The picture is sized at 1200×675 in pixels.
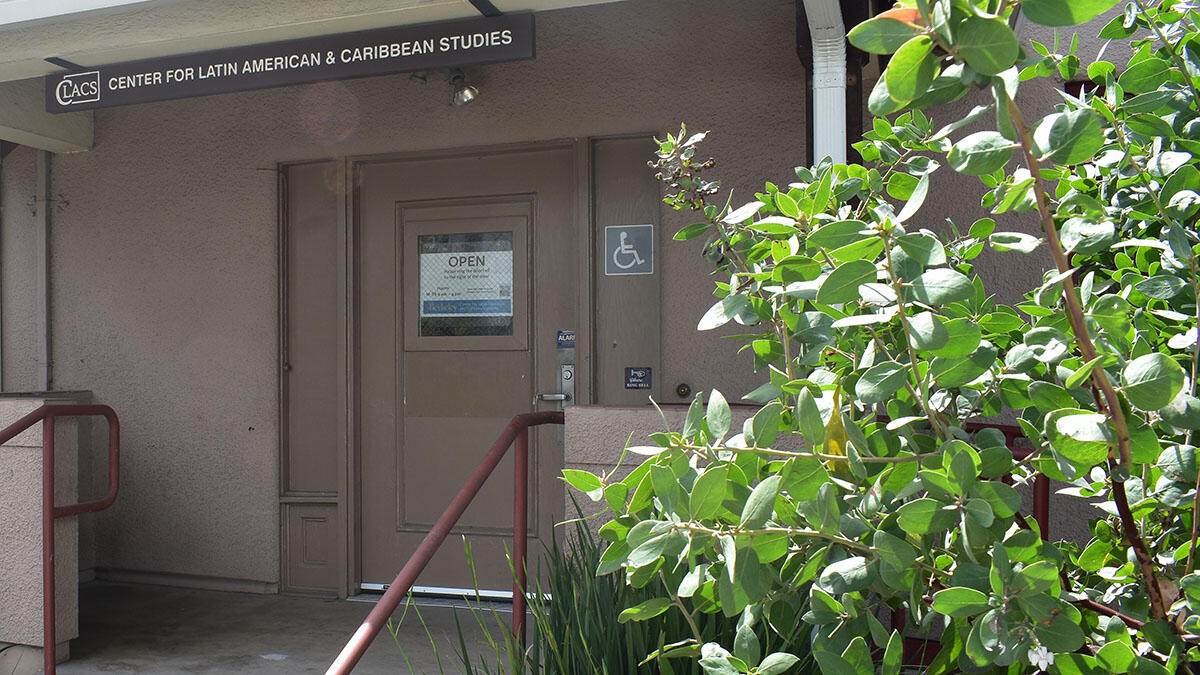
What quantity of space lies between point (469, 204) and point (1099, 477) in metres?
3.68

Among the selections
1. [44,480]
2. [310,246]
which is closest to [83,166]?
[310,246]

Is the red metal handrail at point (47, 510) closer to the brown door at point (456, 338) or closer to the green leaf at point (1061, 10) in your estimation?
the brown door at point (456, 338)

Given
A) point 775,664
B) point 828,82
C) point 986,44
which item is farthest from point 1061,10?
point 828,82

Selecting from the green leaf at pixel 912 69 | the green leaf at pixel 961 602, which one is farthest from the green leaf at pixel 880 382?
the green leaf at pixel 912 69

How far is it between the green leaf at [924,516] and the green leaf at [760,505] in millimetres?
145

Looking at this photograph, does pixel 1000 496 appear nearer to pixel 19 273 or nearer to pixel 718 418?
pixel 718 418

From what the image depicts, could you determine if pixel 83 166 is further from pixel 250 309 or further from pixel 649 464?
pixel 649 464

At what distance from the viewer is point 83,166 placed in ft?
17.4

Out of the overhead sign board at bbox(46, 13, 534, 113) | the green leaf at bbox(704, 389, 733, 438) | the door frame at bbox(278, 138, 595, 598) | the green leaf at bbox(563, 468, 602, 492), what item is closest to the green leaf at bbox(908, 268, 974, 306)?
the green leaf at bbox(704, 389, 733, 438)

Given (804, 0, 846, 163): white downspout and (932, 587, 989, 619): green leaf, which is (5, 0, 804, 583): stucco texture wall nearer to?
(804, 0, 846, 163): white downspout

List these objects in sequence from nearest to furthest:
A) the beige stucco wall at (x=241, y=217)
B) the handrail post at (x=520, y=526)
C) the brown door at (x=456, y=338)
Result: the handrail post at (x=520, y=526), the beige stucco wall at (x=241, y=217), the brown door at (x=456, y=338)

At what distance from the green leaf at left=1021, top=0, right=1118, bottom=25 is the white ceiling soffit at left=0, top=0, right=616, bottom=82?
8.87 feet

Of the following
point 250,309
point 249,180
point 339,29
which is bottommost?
point 250,309

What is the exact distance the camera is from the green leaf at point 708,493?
44.6 inches
